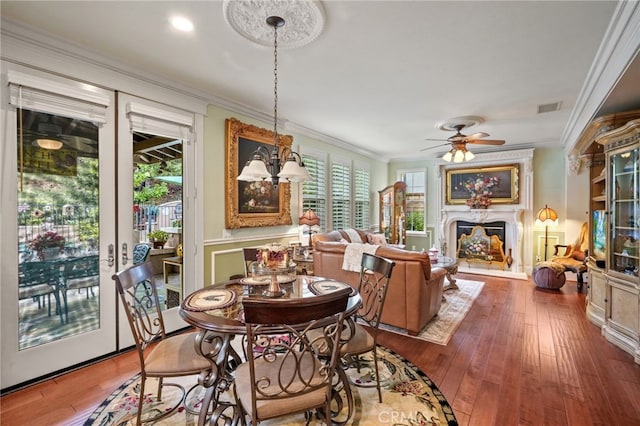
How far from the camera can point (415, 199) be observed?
790cm

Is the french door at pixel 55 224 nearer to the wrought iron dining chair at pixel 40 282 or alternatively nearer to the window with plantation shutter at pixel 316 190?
the wrought iron dining chair at pixel 40 282

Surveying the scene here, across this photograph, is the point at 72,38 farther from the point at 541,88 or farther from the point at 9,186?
the point at 541,88

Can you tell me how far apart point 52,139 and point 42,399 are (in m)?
2.08

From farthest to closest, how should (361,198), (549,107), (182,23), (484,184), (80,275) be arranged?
(361,198)
(484,184)
(549,107)
(80,275)
(182,23)

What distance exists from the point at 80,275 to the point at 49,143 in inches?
46.9

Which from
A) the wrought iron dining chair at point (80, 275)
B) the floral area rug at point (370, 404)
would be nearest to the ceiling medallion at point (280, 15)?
the wrought iron dining chair at point (80, 275)

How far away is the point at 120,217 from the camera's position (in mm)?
2945

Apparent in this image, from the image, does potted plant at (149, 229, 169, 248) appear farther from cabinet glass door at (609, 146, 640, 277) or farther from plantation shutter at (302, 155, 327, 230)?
cabinet glass door at (609, 146, 640, 277)

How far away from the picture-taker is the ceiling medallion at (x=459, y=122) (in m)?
4.47

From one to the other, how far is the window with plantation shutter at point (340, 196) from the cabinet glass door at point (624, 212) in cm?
409

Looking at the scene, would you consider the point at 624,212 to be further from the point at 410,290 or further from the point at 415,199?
the point at 415,199

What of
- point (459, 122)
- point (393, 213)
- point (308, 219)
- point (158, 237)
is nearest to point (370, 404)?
point (158, 237)

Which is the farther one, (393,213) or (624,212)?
(393,213)

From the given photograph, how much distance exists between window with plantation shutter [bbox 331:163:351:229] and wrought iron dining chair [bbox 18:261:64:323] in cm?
434
